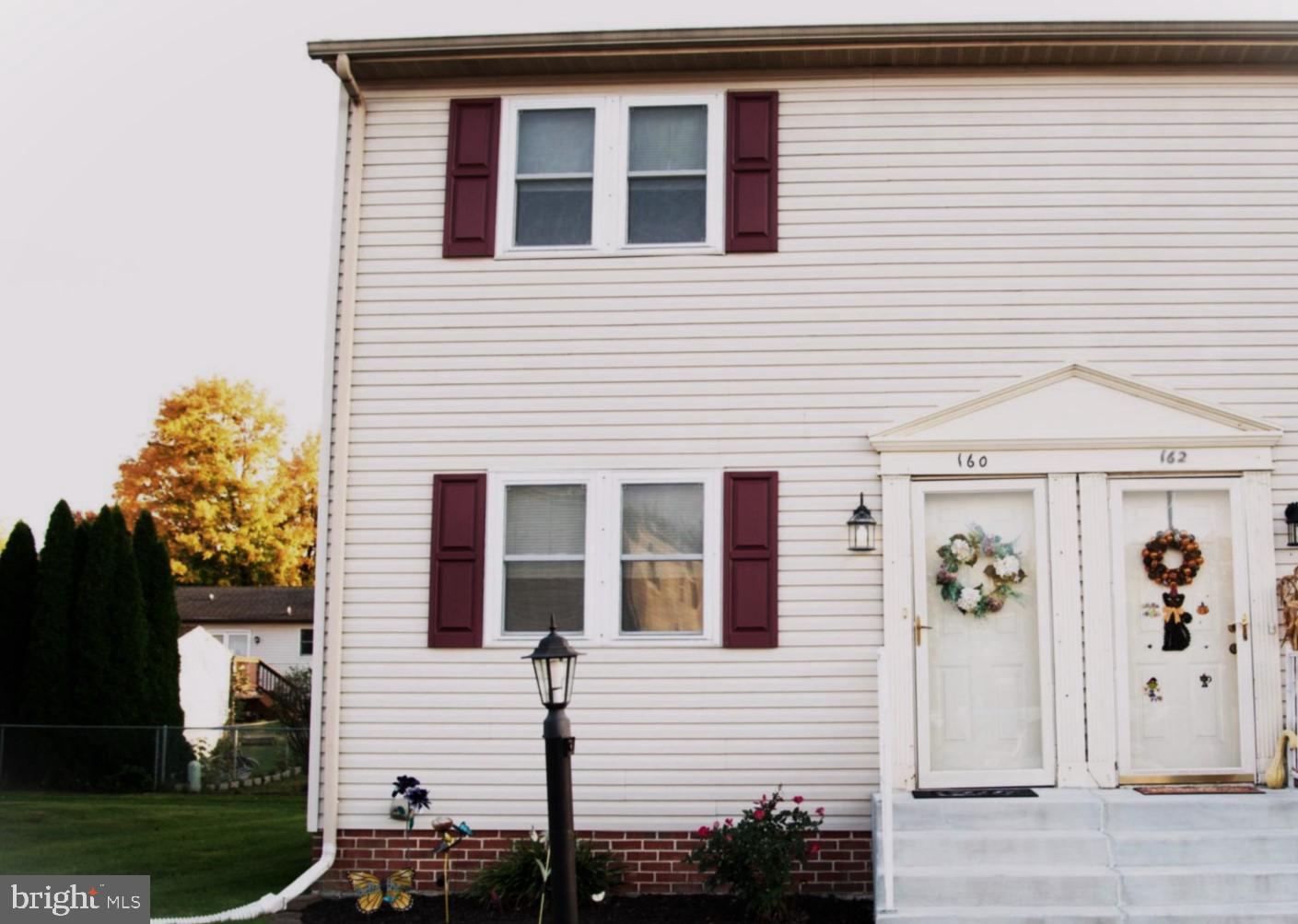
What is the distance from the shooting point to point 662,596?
29.9ft

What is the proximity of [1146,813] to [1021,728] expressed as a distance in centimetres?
103

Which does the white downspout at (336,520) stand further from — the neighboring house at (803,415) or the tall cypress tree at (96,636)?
the tall cypress tree at (96,636)

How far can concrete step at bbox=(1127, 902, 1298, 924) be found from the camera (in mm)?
7324

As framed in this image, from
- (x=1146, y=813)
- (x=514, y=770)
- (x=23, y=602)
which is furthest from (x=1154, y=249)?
(x=23, y=602)

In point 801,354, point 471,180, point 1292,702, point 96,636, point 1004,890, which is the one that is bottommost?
point 1004,890

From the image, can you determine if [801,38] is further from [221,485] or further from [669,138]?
[221,485]

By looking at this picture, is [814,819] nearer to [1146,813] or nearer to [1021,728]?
[1021,728]

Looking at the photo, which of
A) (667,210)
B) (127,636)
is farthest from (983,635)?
(127,636)

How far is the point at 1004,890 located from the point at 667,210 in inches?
197

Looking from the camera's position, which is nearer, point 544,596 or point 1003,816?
point 1003,816

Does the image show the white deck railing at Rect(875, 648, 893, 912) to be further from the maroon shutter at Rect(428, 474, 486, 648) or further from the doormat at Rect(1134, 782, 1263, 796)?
the maroon shutter at Rect(428, 474, 486, 648)

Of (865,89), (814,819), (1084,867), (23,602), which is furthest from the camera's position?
(23,602)

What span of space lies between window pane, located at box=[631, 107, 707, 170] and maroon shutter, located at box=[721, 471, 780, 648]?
7.63ft

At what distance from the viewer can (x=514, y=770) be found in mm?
8984
